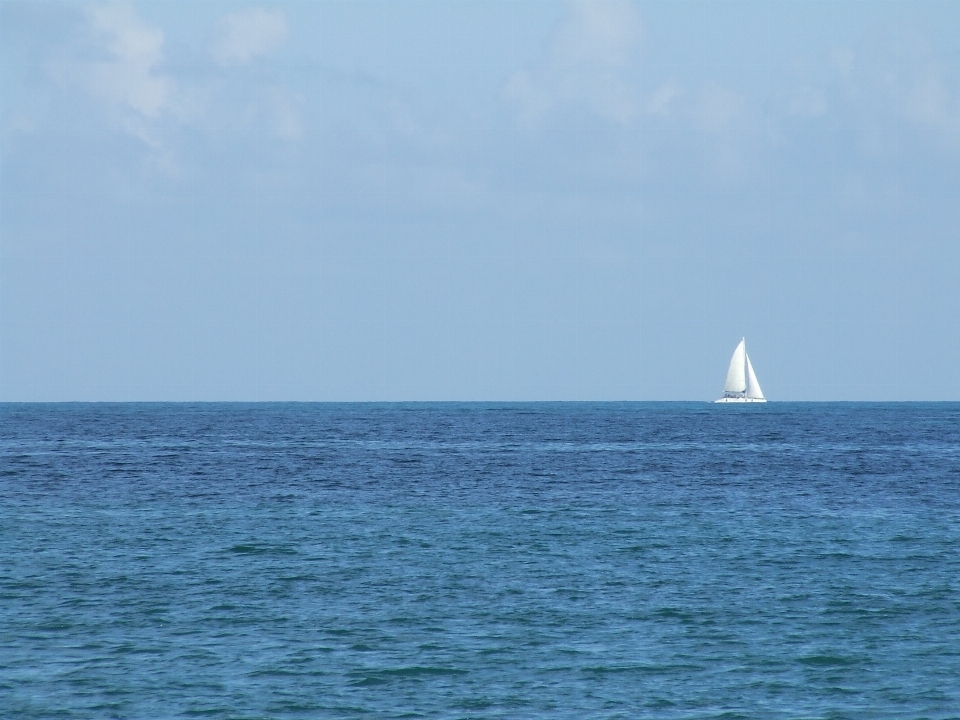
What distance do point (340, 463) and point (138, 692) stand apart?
195 ft

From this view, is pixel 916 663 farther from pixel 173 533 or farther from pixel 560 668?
pixel 173 533

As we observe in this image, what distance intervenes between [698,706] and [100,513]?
3517cm

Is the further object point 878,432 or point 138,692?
point 878,432

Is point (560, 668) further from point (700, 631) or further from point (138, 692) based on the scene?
point (138, 692)

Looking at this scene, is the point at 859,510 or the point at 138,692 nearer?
the point at 138,692

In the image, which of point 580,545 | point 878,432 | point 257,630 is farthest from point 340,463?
point 878,432

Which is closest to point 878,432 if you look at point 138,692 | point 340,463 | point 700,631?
point 340,463

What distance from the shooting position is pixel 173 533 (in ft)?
147

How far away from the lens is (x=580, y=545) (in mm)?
42094

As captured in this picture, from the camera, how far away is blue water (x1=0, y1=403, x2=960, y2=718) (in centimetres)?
2403

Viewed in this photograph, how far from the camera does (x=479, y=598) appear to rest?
3281 centimetres

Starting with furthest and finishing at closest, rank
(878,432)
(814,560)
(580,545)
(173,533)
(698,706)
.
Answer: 1. (878,432)
2. (173,533)
3. (580,545)
4. (814,560)
5. (698,706)

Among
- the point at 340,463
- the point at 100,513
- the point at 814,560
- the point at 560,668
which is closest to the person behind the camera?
the point at 560,668

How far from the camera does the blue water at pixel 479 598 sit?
78.8 feet
